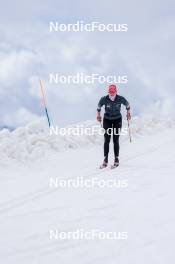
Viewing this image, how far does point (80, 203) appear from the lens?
35.0 ft

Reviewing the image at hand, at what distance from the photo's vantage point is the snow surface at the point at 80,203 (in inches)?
303

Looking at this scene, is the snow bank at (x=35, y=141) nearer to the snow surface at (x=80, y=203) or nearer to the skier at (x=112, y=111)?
the snow surface at (x=80, y=203)

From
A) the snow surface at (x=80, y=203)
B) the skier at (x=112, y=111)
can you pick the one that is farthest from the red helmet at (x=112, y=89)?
the snow surface at (x=80, y=203)

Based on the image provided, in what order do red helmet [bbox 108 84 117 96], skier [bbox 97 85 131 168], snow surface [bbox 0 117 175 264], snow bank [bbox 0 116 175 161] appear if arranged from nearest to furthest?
snow surface [bbox 0 117 175 264]
red helmet [bbox 108 84 117 96]
skier [bbox 97 85 131 168]
snow bank [bbox 0 116 175 161]

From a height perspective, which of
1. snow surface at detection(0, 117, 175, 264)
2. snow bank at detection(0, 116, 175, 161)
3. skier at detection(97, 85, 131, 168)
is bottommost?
snow surface at detection(0, 117, 175, 264)

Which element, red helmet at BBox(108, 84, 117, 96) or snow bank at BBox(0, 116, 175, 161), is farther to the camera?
snow bank at BBox(0, 116, 175, 161)

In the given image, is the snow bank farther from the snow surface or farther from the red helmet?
the red helmet

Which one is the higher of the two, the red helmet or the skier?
the red helmet

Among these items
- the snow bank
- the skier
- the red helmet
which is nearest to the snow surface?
the snow bank

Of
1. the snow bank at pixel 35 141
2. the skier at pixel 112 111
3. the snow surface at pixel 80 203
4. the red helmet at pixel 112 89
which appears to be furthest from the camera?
the snow bank at pixel 35 141

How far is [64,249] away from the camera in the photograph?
793cm

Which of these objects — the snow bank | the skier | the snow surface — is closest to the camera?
the snow surface

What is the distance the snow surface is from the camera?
770cm

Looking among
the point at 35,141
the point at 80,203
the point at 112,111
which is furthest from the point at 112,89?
the point at 35,141
